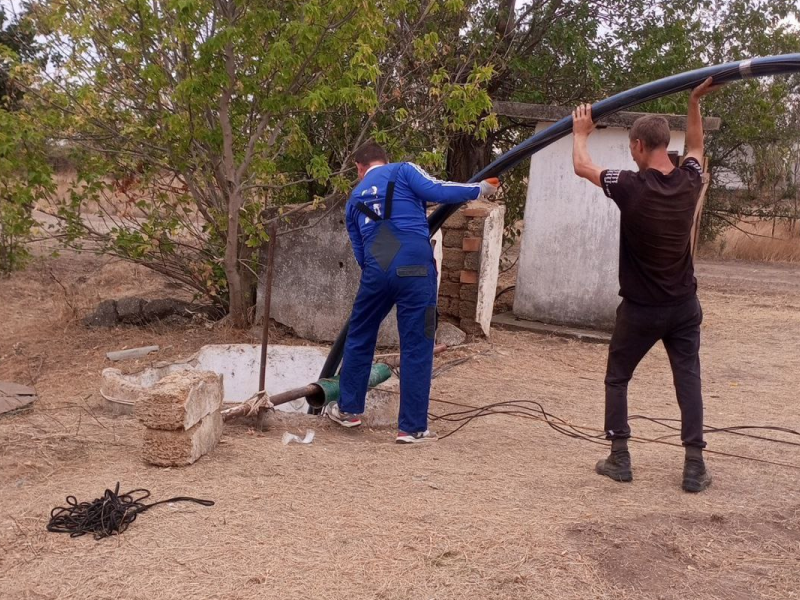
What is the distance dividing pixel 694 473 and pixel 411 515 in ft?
5.57

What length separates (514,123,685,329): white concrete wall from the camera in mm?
10258

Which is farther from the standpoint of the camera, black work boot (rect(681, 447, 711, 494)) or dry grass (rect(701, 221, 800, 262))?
dry grass (rect(701, 221, 800, 262))

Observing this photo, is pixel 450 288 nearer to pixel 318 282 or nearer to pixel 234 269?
pixel 318 282

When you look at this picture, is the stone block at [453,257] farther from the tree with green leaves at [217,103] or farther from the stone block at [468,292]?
the tree with green leaves at [217,103]

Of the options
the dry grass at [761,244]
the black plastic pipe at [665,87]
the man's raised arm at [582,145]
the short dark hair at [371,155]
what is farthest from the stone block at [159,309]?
the dry grass at [761,244]

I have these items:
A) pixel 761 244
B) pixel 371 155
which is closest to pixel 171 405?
pixel 371 155

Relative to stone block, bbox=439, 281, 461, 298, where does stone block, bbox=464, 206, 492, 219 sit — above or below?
above

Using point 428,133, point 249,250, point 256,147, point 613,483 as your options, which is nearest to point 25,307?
point 249,250

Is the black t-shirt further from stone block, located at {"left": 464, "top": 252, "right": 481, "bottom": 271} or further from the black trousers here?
stone block, located at {"left": 464, "top": 252, "right": 481, "bottom": 271}

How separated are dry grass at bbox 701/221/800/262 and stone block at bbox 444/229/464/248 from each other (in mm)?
11336

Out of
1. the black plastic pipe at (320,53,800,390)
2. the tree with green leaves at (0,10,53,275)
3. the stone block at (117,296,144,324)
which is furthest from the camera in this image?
the stone block at (117,296,144,324)

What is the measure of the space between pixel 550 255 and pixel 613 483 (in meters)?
5.76

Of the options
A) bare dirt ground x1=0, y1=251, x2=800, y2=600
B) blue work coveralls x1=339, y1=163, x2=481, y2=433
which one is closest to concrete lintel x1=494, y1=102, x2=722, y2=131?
Answer: bare dirt ground x1=0, y1=251, x2=800, y2=600

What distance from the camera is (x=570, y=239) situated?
1045 cm
